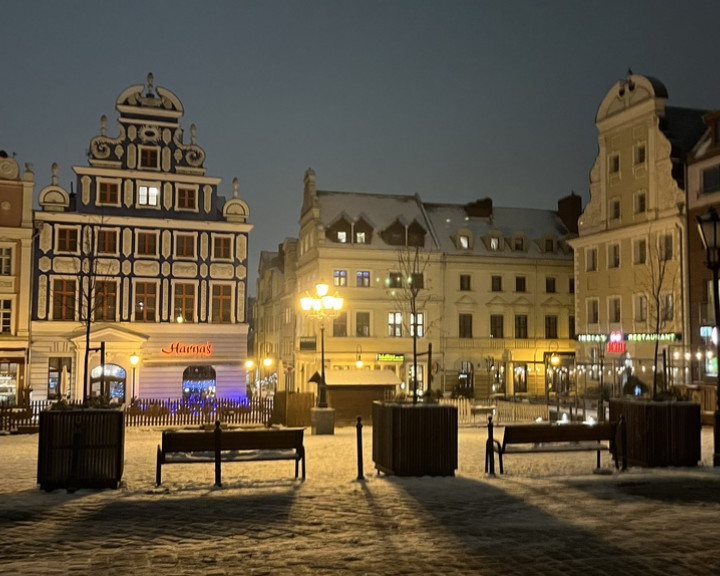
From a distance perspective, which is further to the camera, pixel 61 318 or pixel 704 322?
pixel 61 318

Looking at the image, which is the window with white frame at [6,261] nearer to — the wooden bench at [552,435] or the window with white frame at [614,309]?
the window with white frame at [614,309]

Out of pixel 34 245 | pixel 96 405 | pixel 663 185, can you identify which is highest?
pixel 663 185

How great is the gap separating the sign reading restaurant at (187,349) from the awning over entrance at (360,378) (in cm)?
1515

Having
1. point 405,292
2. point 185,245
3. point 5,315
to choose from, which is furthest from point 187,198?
point 405,292

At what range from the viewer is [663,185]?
4181cm

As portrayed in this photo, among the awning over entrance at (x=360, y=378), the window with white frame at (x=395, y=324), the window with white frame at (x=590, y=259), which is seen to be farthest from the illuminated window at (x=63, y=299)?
the window with white frame at (x=590, y=259)

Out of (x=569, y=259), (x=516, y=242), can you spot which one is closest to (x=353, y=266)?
(x=516, y=242)

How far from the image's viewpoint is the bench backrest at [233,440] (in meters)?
13.9

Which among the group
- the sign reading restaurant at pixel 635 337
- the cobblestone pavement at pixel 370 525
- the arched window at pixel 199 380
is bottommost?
the cobblestone pavement at pixel 370 525

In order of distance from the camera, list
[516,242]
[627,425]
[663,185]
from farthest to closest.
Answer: [516,242], [663,185], [627,425]

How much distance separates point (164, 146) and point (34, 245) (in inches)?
331

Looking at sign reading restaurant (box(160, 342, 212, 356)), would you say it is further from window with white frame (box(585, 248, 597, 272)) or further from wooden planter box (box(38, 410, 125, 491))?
wooden planter box (box(38, 410, 125, 491))

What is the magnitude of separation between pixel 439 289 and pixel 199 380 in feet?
54.9

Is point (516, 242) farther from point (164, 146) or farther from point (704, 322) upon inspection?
point (164, 146)
